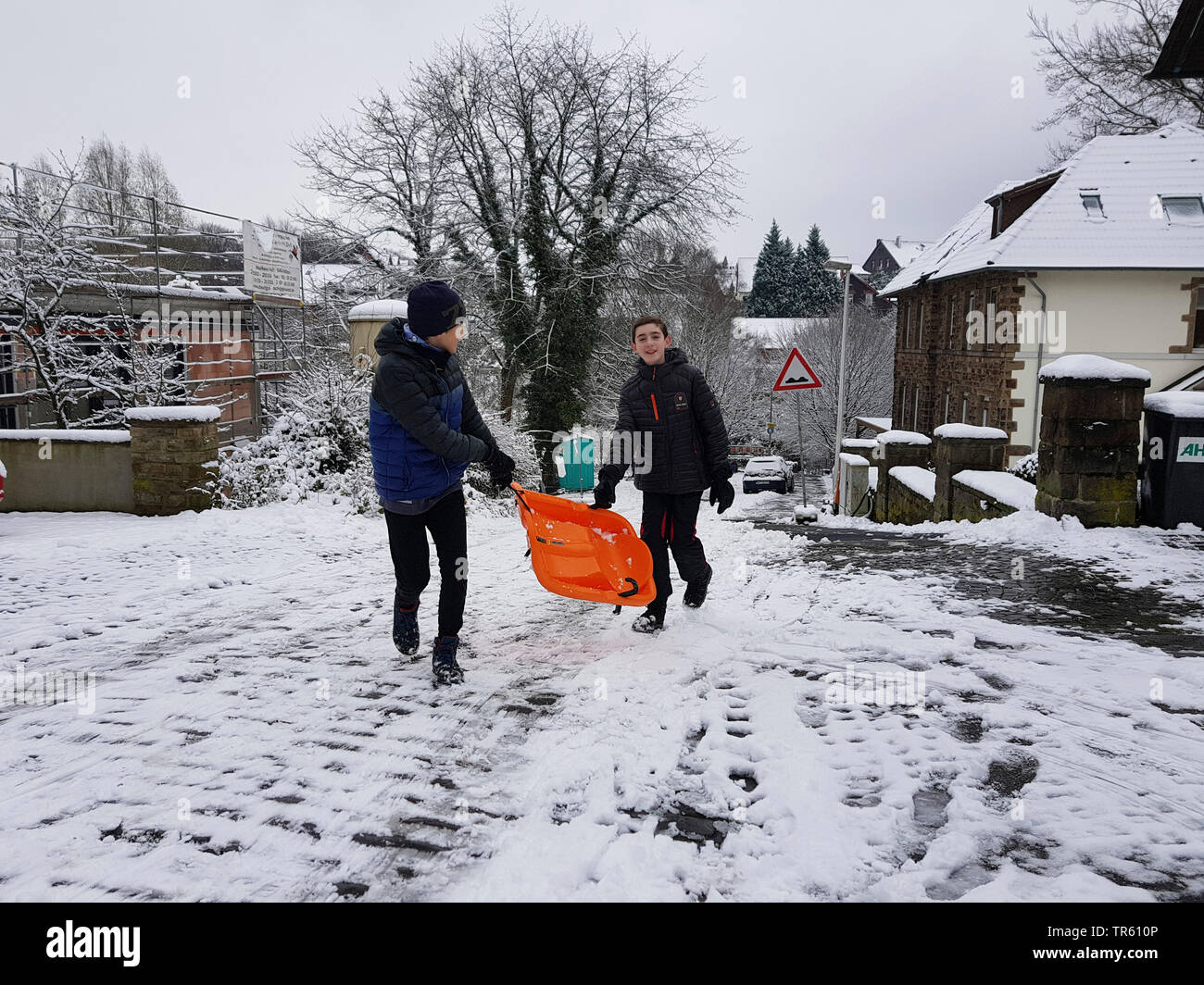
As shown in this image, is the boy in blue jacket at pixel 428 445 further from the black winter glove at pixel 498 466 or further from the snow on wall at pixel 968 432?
the snow on wall at pixel 968 432

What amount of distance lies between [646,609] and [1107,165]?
25.2m

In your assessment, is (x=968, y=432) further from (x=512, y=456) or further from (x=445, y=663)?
(x=445, y=663)

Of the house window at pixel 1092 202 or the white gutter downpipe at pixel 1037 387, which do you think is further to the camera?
the house window at pixel 1092 202

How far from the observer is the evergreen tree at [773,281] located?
82.3 metres

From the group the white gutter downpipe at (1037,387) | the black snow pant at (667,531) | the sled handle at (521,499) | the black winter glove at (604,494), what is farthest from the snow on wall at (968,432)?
the white gutter downpipe at (1037,387)

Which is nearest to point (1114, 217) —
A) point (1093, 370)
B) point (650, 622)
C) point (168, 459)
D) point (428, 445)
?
point (1093, 370)

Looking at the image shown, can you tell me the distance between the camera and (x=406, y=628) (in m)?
4.62

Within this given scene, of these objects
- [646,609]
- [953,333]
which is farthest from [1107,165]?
[646,609]

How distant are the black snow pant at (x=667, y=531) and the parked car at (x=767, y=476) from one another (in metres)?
29.1

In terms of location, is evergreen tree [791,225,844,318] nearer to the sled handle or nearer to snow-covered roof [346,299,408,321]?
snow-covered roof [346,299,408,321]

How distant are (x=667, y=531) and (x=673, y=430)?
639mm

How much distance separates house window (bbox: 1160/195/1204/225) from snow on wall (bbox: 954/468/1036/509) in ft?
57.1
